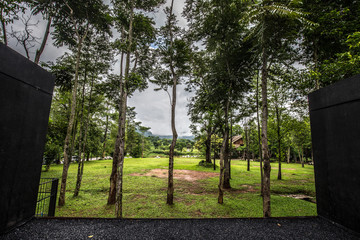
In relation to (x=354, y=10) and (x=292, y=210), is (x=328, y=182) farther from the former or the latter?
(x=354, y=10)

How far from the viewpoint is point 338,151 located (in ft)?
10.7

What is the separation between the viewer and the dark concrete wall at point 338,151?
9.59ft

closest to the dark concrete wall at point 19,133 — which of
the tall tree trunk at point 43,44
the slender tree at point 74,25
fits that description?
the slender tree at point 74,25

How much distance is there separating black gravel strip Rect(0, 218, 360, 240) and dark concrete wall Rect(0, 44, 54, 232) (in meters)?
0.49

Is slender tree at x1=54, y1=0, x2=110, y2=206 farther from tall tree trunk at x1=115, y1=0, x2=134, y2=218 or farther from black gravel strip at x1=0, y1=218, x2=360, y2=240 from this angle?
black gravel strip at x1=0, y1=218, x2=360, y2=240

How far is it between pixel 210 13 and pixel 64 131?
45.5ft

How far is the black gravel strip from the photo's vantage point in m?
2.86

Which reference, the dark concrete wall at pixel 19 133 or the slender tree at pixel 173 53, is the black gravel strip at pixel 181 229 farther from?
the slender tree at pixel 173 53

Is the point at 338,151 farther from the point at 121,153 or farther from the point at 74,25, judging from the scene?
the point at 74,25

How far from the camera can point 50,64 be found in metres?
8.34

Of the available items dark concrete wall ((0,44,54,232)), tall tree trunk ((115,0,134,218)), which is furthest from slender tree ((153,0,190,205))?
dark concrete wall ((0,44,54,232))

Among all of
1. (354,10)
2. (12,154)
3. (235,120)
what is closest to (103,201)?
(12,154)

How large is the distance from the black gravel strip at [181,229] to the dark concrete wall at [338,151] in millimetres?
423

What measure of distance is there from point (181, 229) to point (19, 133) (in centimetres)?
406
